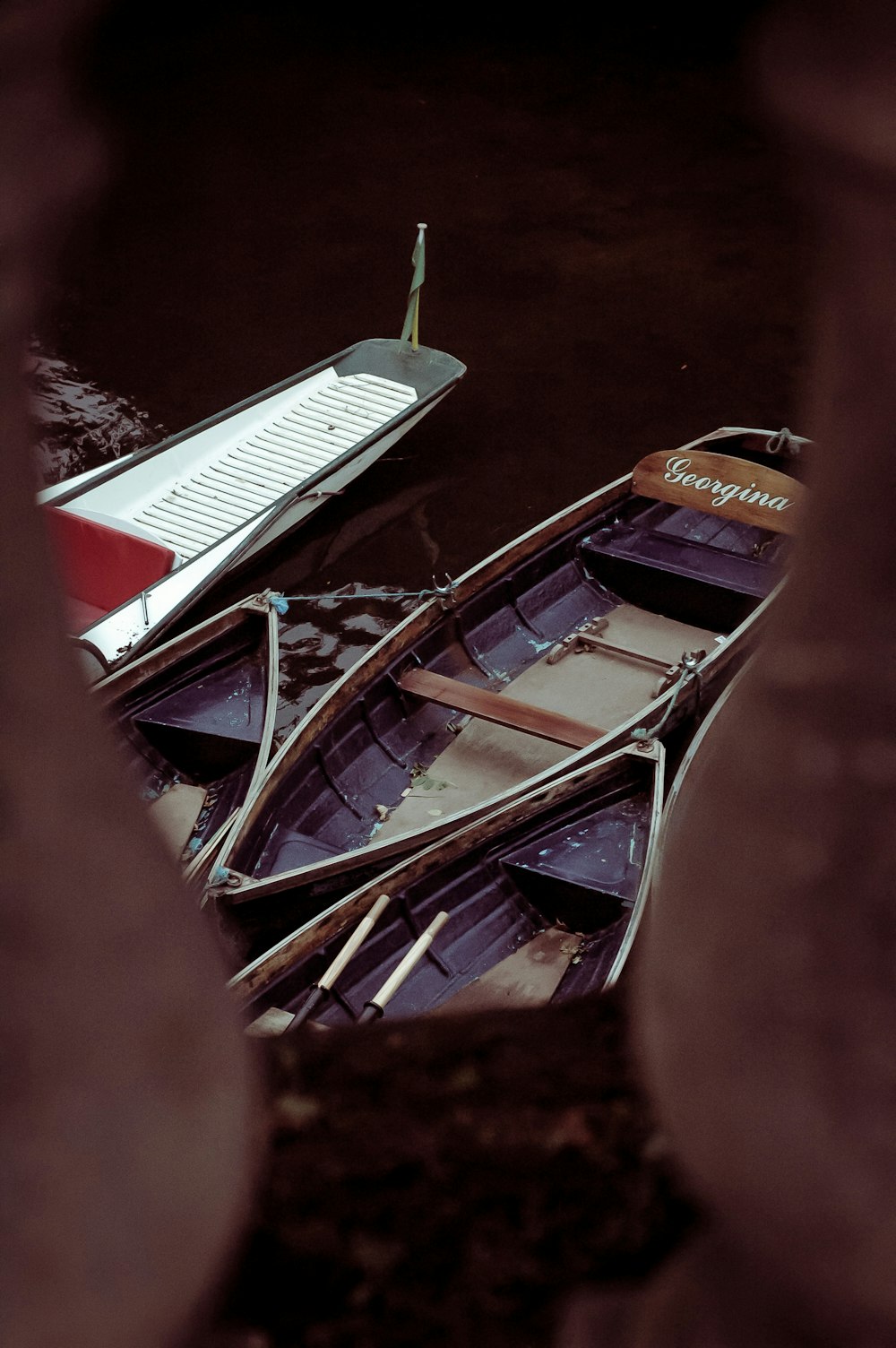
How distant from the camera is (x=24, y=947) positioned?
28 cm

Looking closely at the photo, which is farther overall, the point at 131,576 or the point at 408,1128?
the point at 131,576

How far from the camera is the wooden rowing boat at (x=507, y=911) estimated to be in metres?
3.26

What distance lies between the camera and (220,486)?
19.9ft

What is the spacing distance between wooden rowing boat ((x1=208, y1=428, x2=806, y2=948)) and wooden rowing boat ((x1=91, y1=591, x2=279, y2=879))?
0.31 meters

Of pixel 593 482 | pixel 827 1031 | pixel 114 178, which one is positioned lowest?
pixel 593 482

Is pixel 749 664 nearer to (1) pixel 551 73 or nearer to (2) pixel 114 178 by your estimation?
(2) pixel 114 178

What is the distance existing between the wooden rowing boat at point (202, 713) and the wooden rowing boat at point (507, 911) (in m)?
0.82

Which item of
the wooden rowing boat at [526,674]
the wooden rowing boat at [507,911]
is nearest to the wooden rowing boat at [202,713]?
the wooden rowing boat at [526,674]

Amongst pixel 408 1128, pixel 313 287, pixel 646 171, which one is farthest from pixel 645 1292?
pixel 646 171

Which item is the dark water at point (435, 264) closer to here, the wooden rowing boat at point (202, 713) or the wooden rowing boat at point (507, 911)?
the wooden rowing boat at point (202, 713)

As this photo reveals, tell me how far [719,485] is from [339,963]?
3224 millimetres

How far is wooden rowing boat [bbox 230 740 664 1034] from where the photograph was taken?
128 inches

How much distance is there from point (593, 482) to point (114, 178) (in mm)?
7307

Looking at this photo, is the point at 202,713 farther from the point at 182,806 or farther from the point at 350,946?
the point at 350,946
